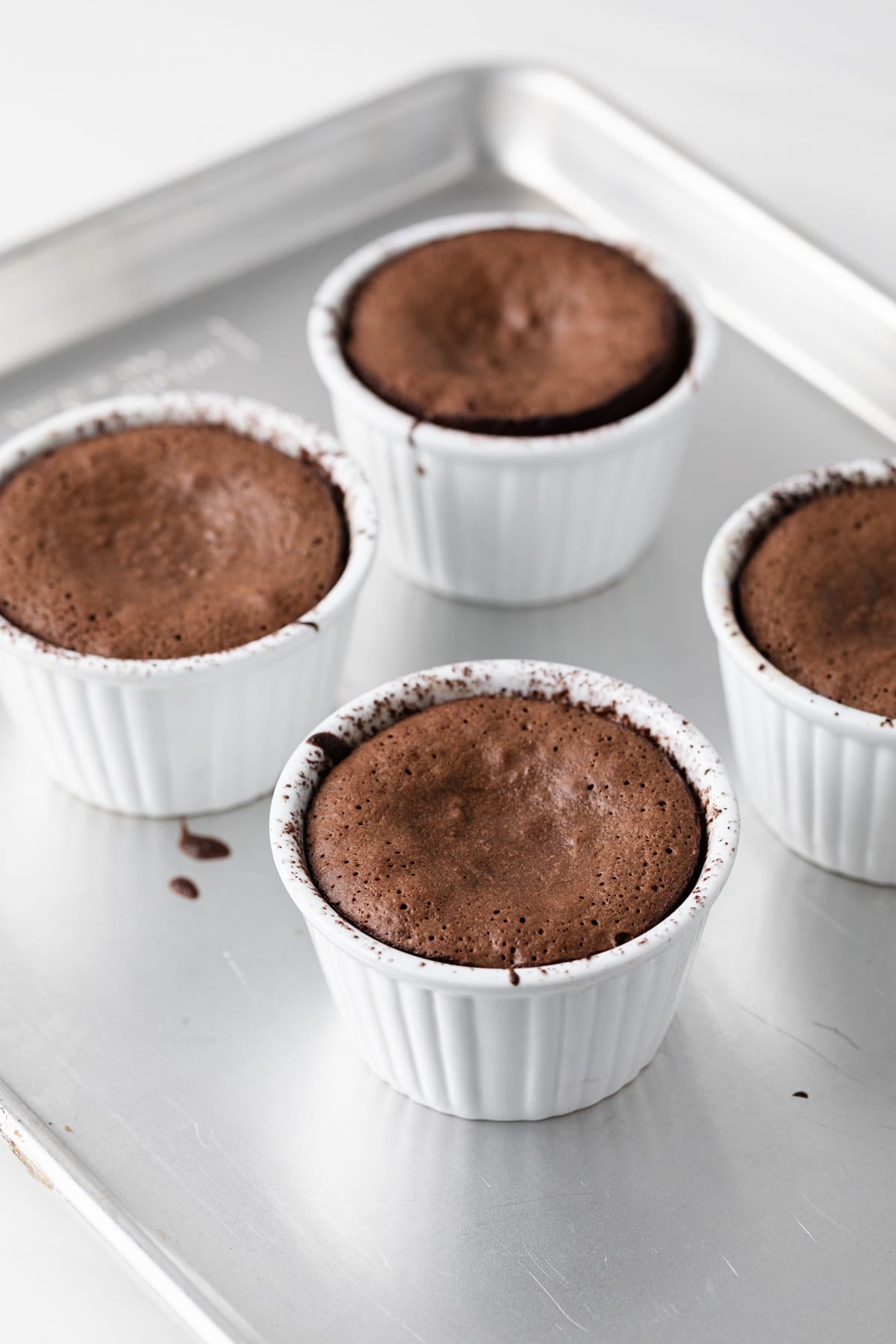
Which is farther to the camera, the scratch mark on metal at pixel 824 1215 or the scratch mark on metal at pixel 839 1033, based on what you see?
the scratch mark on metal at pixel 839 1033

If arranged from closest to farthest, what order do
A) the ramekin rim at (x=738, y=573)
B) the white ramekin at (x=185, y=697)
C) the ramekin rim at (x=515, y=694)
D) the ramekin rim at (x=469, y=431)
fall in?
1. the ramekin rim at (x=515, y=694)
2. the ramekin rim at (x=738, y=573)
3. the white ramekin at (x=185, y=697)
4. the ramekin rim at (x=469, y=431)

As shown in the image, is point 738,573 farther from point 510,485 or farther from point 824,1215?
point 824,1215

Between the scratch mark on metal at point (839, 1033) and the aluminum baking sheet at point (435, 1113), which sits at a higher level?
the aluminum baking sheet at point (435, 1113)

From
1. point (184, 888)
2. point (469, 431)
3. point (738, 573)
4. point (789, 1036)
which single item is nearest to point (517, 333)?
point (469, 431)

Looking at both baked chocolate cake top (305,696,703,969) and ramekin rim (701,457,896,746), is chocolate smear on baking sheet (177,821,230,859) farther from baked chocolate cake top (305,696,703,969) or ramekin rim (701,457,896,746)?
ramekin rim (701,457,896,746)

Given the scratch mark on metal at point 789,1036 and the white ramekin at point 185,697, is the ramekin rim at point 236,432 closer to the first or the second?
the white ramekin at point 185,697

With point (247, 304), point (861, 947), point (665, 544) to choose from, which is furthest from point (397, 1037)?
point (247, 304)

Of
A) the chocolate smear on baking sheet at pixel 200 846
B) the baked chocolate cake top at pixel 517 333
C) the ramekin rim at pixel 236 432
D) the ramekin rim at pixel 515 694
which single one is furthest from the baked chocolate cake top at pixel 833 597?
the chocolate smear on baking sheet at pixel 200 846
